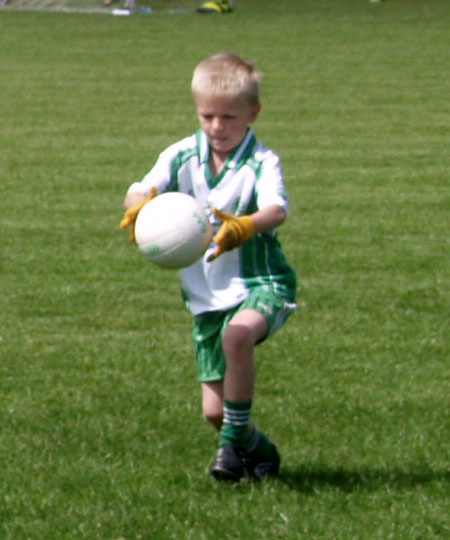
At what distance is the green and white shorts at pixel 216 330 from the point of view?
5.54 meters

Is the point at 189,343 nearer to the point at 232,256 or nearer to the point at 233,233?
the point at 232,256

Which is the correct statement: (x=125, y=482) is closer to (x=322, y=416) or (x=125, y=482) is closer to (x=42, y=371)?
(x=322, y=416)

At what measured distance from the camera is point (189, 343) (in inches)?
315

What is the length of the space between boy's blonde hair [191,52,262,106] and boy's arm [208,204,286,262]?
44 centimetres

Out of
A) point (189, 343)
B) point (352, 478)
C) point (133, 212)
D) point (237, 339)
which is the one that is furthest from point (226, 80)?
point (189, 343)

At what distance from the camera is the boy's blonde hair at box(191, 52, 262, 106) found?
5.41 m

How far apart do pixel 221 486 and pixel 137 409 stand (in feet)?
3.90

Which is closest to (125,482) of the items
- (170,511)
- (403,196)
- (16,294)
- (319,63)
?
(170,511)

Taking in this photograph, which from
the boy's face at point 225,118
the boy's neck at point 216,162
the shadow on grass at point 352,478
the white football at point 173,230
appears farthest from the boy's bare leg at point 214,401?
the boy's face at point 225,118

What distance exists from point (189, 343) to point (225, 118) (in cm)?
274

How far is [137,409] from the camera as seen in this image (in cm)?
667

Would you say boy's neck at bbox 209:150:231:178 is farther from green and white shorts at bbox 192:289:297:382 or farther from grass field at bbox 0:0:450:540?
grass field at bbox 0:0:450:540

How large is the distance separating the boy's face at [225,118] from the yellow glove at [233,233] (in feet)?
1.27

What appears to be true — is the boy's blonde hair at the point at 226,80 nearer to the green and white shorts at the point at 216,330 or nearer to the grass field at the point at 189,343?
the green and white shorts at the point at 216,330
